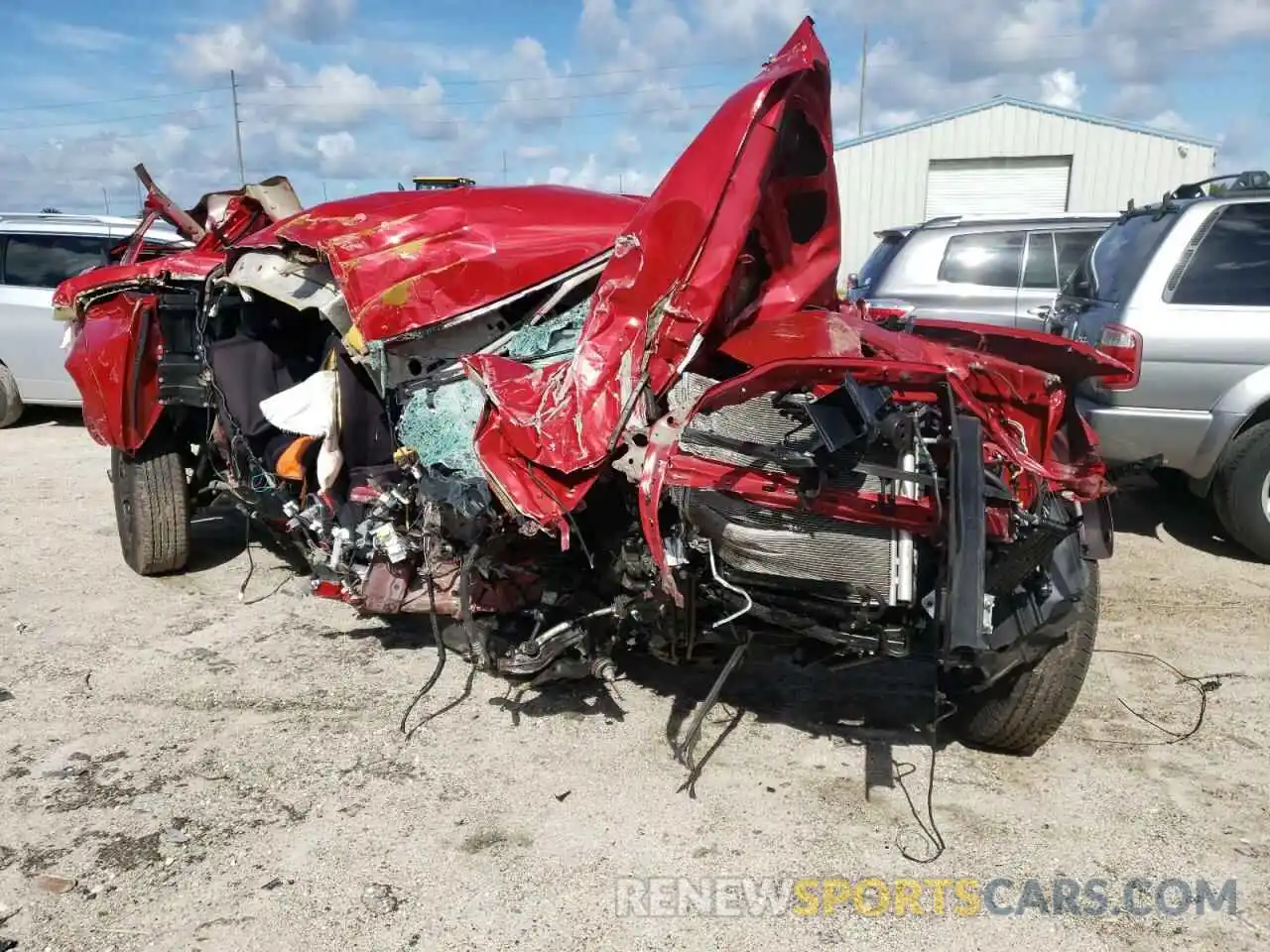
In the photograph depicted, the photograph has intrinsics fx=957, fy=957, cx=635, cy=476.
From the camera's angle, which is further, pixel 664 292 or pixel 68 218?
pixel 68 218

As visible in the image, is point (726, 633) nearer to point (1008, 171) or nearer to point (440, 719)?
point (440, 719)

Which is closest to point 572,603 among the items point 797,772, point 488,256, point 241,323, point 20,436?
point 797,772

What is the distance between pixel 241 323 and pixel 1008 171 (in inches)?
738

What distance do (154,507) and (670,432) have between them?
10.5 ft

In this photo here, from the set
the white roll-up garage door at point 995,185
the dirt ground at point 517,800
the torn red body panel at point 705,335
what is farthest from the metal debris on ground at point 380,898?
the white roll-up garage door at point 995,185

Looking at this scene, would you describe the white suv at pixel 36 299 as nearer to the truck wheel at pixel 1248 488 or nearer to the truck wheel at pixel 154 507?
the truck wheel at pixel 154 507

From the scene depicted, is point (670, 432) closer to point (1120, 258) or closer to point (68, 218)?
point (1120, 258)

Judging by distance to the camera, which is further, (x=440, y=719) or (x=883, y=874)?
(x=440, y=719)

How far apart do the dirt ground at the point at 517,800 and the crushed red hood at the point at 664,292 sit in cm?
97

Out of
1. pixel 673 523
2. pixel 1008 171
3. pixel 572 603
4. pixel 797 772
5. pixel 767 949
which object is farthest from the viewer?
pixel 1008 171

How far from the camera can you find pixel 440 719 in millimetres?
3355

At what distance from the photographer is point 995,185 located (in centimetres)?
1959

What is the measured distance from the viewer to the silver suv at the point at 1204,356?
4.75 metres

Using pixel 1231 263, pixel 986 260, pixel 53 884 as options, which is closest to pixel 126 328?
pixel 53 884
